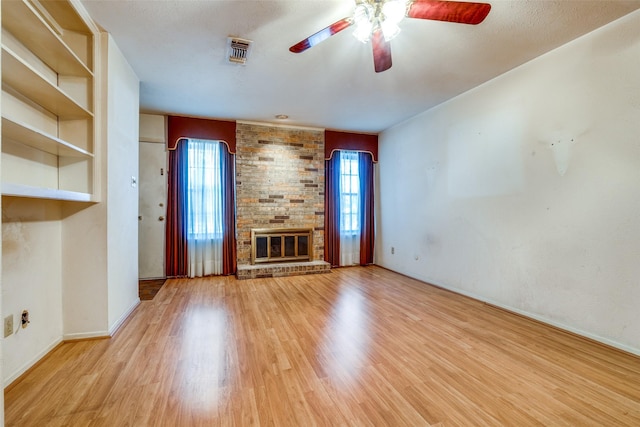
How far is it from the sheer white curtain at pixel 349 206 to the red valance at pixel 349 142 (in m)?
0.14

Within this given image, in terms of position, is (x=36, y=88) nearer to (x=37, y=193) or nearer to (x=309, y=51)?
(x=37, y=193)

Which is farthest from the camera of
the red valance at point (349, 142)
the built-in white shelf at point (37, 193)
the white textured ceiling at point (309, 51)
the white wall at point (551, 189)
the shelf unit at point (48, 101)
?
the red valance at point (349, 142)

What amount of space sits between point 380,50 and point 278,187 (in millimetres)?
3071

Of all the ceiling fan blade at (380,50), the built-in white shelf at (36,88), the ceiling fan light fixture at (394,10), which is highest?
the ceiling fan light fixture at (394,10)

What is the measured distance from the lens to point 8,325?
5.68ft

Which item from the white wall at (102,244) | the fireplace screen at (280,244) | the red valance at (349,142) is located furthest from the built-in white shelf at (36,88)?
the red valance at (349,142)

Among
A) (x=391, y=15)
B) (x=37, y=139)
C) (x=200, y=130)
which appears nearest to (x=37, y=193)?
(x=37, y=139)

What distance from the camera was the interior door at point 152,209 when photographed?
13.8 feet

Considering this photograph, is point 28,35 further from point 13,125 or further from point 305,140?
point 305,140

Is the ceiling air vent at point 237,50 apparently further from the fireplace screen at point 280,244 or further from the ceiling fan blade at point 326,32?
the fireplace screen at point 280,244

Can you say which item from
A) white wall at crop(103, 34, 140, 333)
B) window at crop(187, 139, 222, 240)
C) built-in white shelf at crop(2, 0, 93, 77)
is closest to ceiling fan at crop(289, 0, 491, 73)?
built-in white shelf at crop(2, 0, 93, 77)

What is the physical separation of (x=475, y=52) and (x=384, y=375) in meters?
2.79

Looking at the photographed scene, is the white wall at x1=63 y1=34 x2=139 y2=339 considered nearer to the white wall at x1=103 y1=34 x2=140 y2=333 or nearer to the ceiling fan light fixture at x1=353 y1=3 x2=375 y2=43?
the white wall at x1=103 y1=34 x2=140 y2=333

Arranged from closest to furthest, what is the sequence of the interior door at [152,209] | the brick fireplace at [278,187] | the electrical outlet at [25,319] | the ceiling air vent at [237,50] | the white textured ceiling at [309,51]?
the electrical outlet at [25,319], the white textured ceiling at [309,51], the ceiling air vent at [237,50], the interior door at [152,209], the brick fireplace at [278,187]
